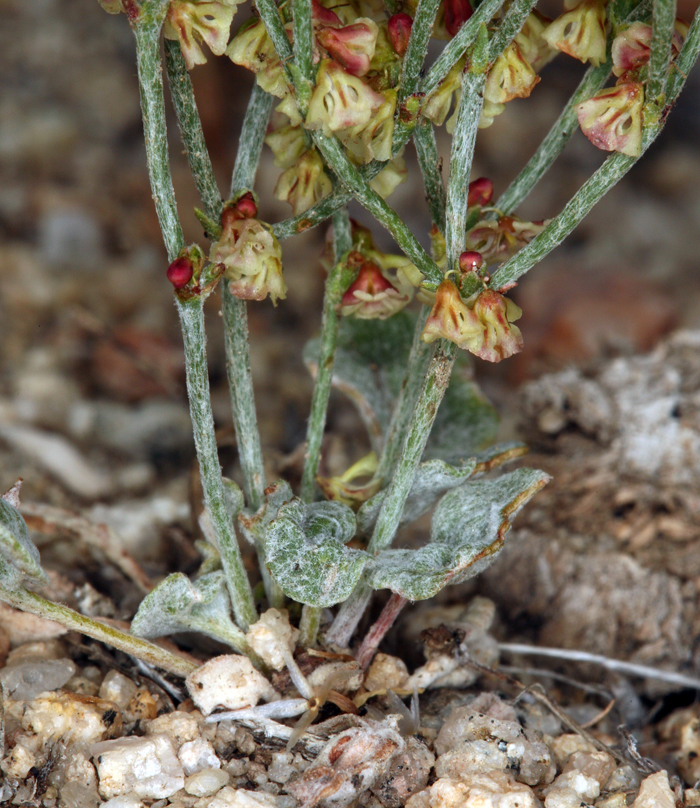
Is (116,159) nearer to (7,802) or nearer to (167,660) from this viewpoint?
(167,660)

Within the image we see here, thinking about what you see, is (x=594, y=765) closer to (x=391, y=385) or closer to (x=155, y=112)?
(x=391, y=385)

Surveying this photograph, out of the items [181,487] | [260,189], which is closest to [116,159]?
[260,189]

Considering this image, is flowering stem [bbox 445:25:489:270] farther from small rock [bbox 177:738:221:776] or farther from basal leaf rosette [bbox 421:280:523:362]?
small rock [bbox 177:738:221:776]

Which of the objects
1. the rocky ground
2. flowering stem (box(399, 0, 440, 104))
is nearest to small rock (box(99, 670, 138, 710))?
the rocky ground

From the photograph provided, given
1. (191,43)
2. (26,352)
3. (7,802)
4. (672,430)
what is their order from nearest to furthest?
1. (191,43)
2. (7,802)
3. (672,430)
4. (26,352)

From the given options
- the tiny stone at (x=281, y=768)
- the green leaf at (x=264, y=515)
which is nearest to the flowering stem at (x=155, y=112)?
the green leaf at (x=264, y=515)

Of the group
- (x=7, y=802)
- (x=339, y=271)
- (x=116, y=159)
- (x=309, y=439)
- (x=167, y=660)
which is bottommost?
(x=7, y=802)

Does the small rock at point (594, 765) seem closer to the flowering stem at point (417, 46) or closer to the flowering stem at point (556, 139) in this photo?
the flowering stem at point (556, 139)
